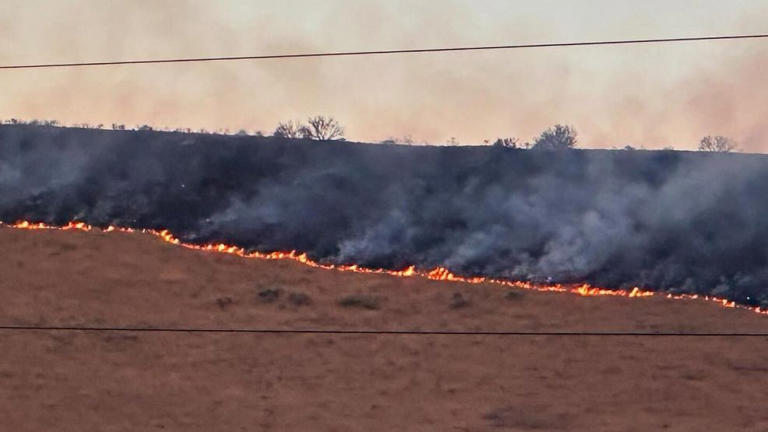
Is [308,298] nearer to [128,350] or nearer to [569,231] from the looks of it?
[128,350]

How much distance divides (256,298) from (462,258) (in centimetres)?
557

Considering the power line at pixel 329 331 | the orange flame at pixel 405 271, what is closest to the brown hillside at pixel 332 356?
the power line at pixel 329 331

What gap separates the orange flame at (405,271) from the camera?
32531 mm

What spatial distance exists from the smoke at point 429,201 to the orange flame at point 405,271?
0.45 metres

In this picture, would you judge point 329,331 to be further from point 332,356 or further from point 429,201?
point 429,201

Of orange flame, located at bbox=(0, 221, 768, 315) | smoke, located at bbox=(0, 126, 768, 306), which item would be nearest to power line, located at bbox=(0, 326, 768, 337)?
orange flame, located at bbox=(0, 221, 768, 315)

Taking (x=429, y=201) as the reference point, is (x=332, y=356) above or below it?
below

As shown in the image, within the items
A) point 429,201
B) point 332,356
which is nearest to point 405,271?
point 429,201

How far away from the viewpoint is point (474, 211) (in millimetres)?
37188

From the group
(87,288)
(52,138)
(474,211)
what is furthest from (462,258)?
(52,138)

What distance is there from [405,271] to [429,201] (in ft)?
13.9

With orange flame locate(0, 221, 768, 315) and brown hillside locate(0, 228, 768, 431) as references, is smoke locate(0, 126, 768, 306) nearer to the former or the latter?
orange flame locate(0, 221, 768, 315)

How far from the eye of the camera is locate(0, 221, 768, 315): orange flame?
32531mm

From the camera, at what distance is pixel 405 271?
111 ft
